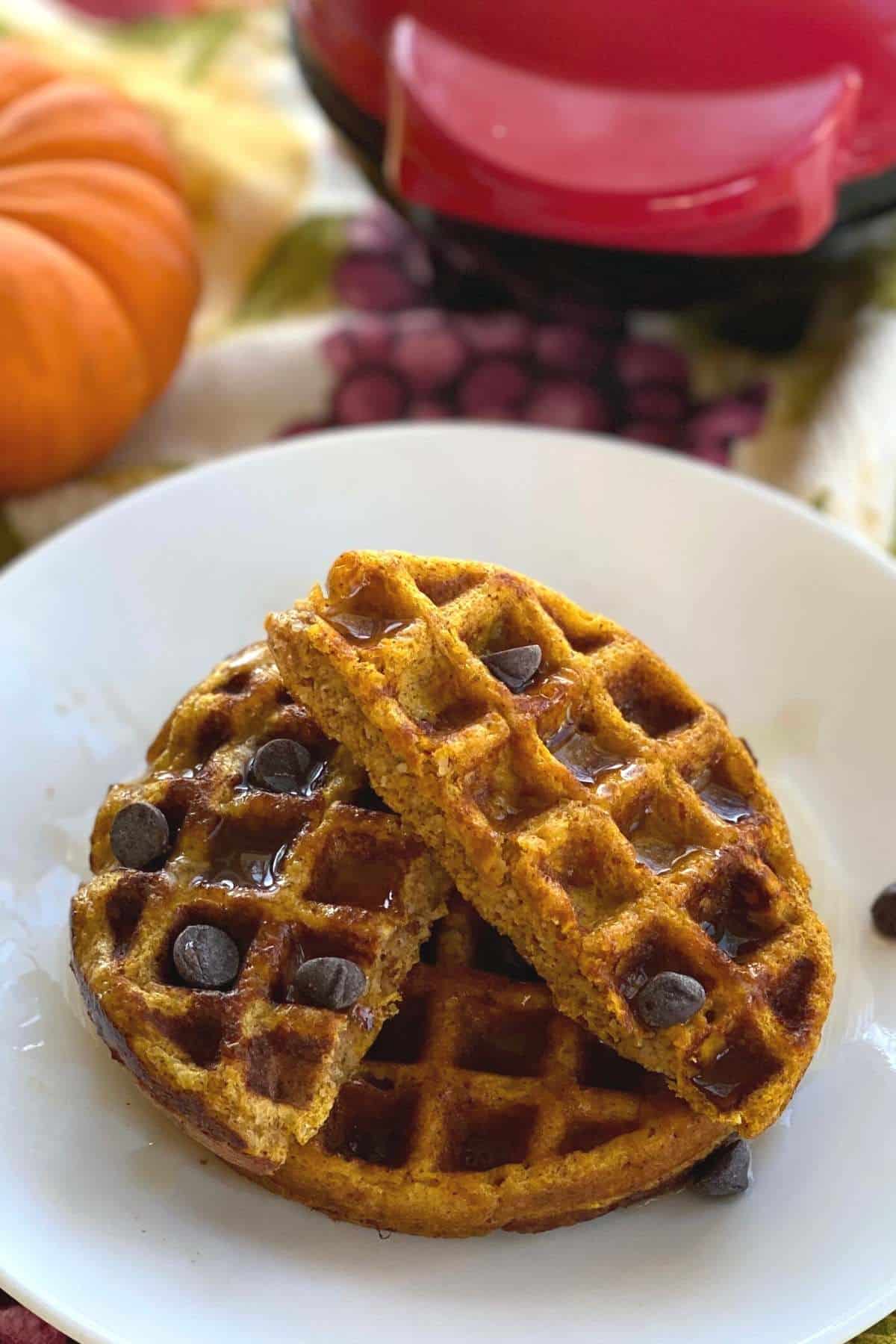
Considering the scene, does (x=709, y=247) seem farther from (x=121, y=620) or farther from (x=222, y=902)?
(x=222, y=902)

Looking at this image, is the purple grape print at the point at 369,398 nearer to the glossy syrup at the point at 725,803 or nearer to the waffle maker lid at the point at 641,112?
the waffle maker lid at the point at 641,112

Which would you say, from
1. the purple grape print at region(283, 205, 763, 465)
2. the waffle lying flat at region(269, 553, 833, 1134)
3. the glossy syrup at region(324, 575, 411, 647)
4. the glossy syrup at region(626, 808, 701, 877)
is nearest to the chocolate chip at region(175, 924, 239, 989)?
the waffle lying flat at region(269, 553, 833, 1134)

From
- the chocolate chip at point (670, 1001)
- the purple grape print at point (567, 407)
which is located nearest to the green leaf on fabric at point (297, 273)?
the purple grape print at point (567, 407)

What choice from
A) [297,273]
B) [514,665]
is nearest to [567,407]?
[297,273]

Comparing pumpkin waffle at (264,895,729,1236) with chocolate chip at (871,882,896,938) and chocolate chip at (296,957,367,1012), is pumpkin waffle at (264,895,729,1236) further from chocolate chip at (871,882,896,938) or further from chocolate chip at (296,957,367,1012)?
chocolate chip at (871,882,896,938)

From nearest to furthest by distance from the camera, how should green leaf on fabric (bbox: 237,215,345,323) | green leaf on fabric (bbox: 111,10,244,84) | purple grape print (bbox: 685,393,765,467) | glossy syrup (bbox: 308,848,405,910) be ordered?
glossy syrup (bbox: 308,848,405,910) → purple grape print (bbox: 685,393,765,467) → green leaf on fabric (bbox: 237,215,345,323) → green leaf on fabric (bbox: 111,10,244,84)

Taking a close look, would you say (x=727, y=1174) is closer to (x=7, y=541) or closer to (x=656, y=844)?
(x=656, y=844)
